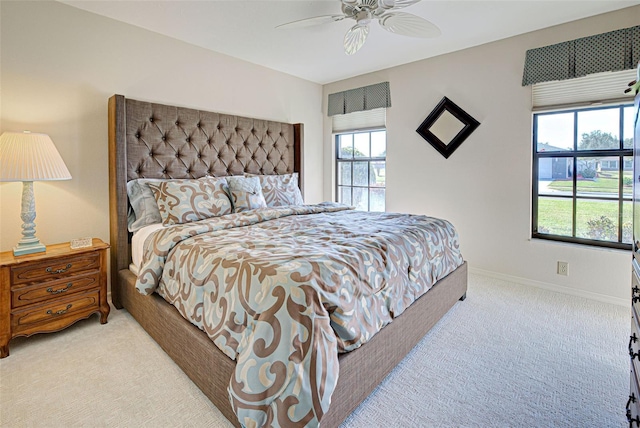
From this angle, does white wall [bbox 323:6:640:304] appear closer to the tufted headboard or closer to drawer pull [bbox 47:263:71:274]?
the tufted headboard

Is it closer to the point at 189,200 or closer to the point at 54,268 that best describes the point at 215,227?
the point at 189,200

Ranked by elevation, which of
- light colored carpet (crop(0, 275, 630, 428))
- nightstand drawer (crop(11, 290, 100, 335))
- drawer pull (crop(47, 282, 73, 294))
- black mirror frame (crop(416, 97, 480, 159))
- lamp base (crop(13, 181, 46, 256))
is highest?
black mirror frame (crop(416, 97, 480, 159))

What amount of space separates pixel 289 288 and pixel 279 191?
2312 millimetres

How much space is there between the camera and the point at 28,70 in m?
2.33

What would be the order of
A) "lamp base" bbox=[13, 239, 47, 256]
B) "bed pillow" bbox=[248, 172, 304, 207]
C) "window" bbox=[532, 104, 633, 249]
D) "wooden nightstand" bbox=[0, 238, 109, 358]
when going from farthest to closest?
"bed pillow" bbox=[248, 172, 304, 207], "window" bbox=[532, 104, 633, 249], "lamp base" bbox=[13, 239, 47, 256], "wooden nightstand" bbox=[0, 238, 109, 358]

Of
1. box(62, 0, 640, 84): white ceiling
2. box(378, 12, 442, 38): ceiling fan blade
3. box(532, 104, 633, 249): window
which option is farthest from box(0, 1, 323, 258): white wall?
box(532, 104, 633, 249): window

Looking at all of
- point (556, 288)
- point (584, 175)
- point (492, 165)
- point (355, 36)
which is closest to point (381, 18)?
point (355, 36)

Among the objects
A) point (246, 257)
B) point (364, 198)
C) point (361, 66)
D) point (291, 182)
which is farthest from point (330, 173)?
point (246, 257)

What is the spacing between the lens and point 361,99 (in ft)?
14.0

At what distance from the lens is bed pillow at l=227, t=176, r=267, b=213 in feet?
9.69

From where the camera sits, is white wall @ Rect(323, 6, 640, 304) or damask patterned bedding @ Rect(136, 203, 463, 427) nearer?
damask patterned bedding @ Rect(136, 203, 463, 427)

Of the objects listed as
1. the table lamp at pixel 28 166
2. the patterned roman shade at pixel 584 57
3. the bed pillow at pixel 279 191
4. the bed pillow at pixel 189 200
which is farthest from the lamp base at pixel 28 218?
the patterned roman shade at pixel 584 57

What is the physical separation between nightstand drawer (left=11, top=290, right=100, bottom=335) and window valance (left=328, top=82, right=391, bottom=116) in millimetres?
3544

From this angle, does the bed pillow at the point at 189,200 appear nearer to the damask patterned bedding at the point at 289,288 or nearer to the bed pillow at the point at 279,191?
the damask patterned bedding at the point at 289,288
